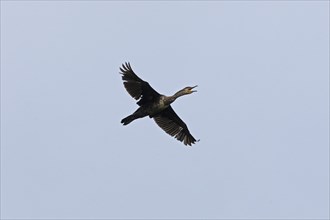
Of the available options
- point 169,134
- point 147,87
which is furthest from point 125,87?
point 169,134

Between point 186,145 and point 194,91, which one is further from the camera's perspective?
point 186,145

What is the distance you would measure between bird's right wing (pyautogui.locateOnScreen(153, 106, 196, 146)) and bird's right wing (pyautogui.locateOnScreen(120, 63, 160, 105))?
2020 mm

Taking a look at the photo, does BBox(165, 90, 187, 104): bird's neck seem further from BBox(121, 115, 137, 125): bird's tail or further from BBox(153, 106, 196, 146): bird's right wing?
BBox(153, 106, 196, 146): bird's right wing

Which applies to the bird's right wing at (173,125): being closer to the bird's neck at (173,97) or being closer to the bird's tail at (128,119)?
the bird's neck at (173,97)

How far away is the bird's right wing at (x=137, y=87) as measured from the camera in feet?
120

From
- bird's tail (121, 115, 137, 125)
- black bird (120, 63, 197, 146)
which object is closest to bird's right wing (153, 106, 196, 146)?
black bird (120, 63, 197, 146)

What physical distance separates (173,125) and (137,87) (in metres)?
3.41

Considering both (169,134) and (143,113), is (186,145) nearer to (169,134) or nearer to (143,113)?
(169,134)

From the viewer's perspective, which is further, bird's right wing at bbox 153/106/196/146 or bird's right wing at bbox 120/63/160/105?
bird's right wing at bbox 153/106/196/146

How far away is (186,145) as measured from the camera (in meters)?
40.3

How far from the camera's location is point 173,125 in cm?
3975

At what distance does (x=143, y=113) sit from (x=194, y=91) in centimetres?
198

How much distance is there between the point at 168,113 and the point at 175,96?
2041mm

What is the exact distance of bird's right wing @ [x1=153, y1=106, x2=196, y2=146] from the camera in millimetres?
39312
